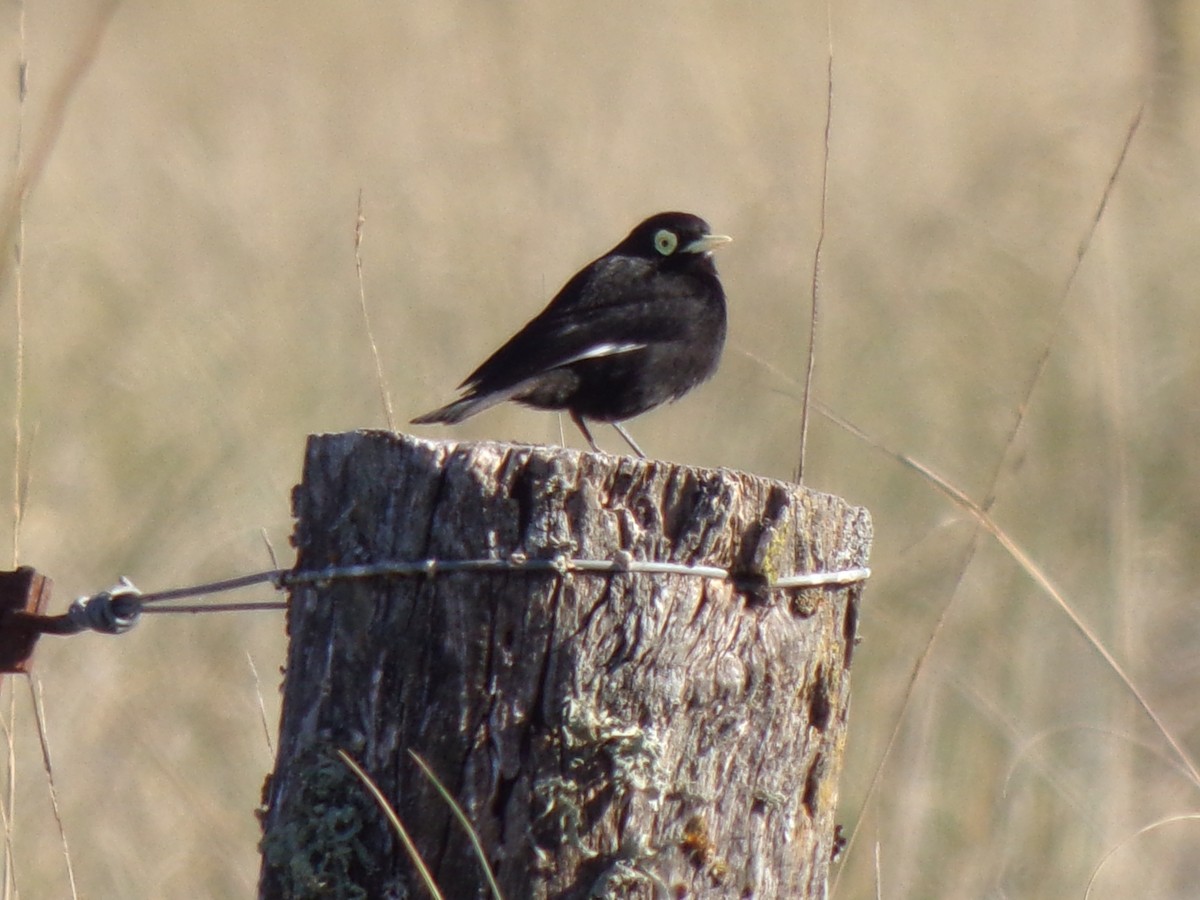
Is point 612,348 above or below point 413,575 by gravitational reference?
above

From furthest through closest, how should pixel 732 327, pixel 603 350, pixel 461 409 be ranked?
pixel 732 327 → pixel 603 350 → pixel 461 409

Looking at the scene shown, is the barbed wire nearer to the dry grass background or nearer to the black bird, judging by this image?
the dry grass background

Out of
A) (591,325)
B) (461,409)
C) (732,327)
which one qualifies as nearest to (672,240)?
(591,325)

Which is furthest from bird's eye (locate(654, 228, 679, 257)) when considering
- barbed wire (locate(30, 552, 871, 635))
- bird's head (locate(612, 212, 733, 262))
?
barbed wire (locate(30, 552, 871, 635))

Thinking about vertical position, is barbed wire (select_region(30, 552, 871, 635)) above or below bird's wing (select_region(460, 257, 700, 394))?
below

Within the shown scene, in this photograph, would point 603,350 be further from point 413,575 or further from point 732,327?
point 413,575

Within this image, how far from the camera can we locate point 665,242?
19.3 feet

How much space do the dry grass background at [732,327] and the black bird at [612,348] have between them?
2.77 ft

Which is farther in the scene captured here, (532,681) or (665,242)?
(665,242)

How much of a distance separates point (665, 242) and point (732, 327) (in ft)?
4.63

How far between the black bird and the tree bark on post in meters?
2.02

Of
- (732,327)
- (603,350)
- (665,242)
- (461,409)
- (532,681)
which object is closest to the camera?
(532,681)

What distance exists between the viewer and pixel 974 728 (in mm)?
5488

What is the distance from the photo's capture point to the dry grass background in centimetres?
535
